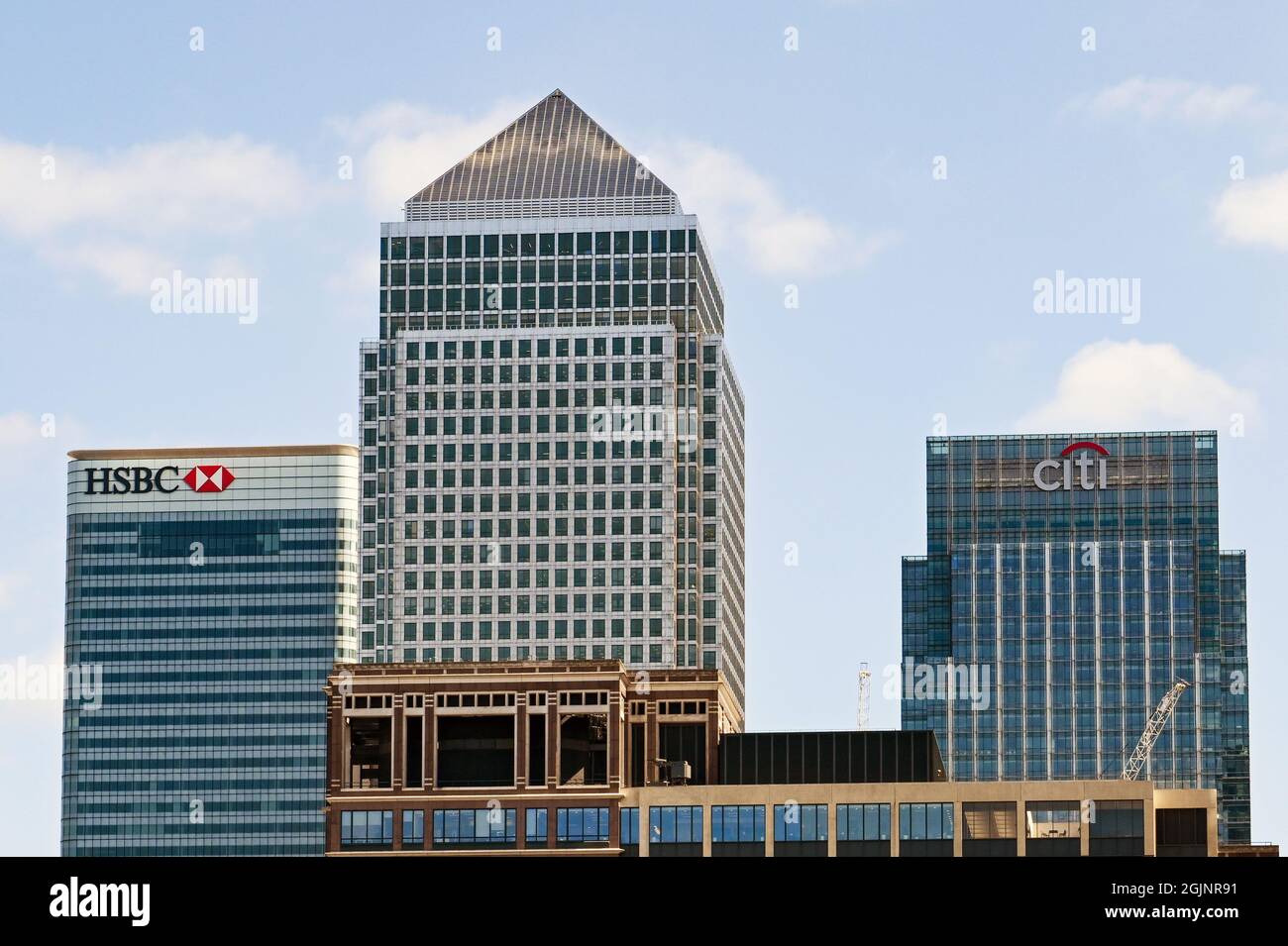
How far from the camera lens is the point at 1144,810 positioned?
648ft

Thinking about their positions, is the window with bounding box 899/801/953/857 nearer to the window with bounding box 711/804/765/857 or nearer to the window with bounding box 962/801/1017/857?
the window with bounding box 962/801/1017/857

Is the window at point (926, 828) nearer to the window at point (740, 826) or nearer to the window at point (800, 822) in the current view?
the window at point (800, 822)

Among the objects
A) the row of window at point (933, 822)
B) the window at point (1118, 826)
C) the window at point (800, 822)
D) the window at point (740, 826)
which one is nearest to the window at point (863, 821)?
the row of window at point (933, 822)

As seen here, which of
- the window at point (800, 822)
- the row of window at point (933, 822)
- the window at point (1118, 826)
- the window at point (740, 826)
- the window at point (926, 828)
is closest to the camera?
the window at point (926, 828)

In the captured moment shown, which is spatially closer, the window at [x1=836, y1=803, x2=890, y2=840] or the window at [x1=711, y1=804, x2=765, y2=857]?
the window at [x1=836, y1=803, x2=890, y2=840]

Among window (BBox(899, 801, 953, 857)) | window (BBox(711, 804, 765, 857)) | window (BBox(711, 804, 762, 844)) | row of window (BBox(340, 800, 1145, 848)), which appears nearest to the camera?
window (BBox(899, 801, 953, 857))

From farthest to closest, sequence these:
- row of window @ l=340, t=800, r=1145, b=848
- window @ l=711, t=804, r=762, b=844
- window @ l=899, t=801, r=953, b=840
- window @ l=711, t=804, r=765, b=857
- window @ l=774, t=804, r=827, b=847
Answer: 1. window @ l=711, t=804, r=762, b=844
2. window @ l=711, t=804, r=765, b=857
3. window @ l=774, t=804, r=827, b=847
4. row of window @ l=340, t=800, r=1145, b=848
5. window @ l=899, t=801, r=953, b=840

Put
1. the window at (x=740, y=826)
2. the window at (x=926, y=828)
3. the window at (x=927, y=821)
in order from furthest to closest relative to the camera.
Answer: the window at (x=740, y=826) → the window at (x=927, y=821) → the window at (x=926, y=828)

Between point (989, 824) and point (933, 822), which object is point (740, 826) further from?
point (989, 824)

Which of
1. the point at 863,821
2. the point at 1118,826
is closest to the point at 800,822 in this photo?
the point at 863,821

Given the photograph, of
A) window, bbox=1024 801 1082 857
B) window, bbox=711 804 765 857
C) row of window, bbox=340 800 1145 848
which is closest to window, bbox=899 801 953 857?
row of window, bbox=340 800 1145 848

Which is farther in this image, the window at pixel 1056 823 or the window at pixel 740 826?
the window at pixel 740 826
